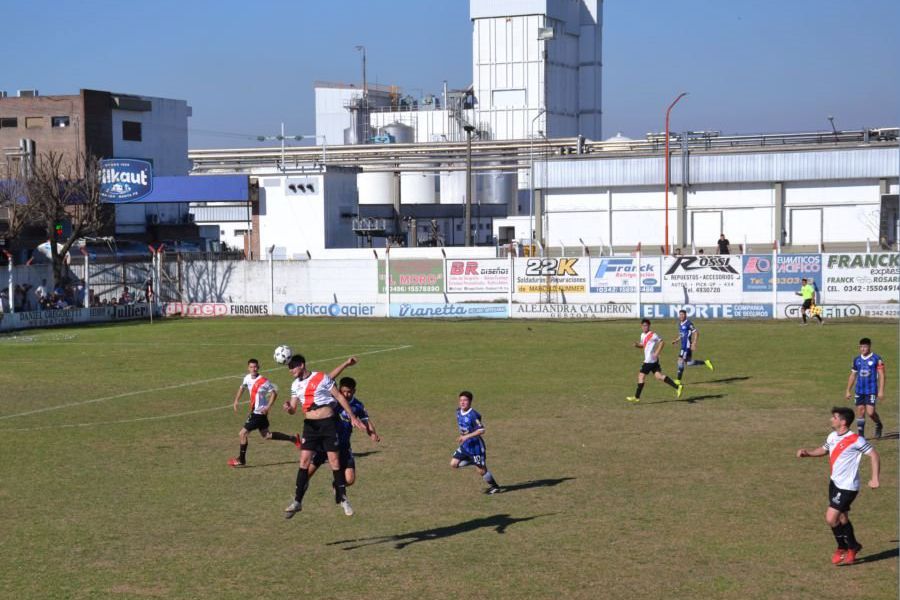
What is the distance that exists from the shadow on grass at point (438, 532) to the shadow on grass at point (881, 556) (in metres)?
4.49

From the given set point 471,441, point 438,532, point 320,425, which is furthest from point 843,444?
point 320,425

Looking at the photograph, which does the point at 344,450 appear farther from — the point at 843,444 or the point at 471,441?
the point at 843,444

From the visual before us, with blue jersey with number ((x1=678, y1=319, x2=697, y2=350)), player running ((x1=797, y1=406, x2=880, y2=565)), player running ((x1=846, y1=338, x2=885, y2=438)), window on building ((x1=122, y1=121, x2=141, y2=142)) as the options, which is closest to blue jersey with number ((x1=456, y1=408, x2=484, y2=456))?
player running ((x1=797, y1=406, x2=880, y2=565))

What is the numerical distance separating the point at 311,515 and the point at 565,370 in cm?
1827

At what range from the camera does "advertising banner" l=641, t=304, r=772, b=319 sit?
48812 mm

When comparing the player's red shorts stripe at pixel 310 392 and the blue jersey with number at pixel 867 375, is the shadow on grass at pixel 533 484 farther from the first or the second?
the blue jersey with number at pixel 867 375

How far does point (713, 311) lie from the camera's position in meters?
49.3

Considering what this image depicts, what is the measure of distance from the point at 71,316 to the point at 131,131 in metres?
29.8

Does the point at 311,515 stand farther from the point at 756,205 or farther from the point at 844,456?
the point at 756,205

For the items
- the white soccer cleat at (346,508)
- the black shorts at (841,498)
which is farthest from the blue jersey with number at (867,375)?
the white soccer cleat at (346,508)

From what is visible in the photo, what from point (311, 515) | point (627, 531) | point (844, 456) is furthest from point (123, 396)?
point (844, 456)

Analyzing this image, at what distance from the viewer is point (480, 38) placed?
327 feet

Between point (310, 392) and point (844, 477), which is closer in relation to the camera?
point (844, 477)

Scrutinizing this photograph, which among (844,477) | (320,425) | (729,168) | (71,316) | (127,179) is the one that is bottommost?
(71,316)
